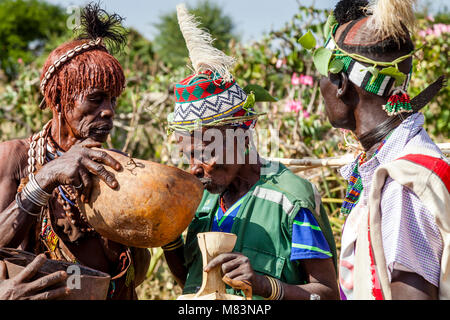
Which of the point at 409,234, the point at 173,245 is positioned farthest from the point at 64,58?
the point at 409,234

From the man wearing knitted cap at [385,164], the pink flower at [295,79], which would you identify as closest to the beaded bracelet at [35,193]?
the man wearing knitted cap at [385,164]

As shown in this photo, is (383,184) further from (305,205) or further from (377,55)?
(305,205)

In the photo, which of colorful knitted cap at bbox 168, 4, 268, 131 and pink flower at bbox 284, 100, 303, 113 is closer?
colorful knitted cap at bbox 168, 4, 268, 131

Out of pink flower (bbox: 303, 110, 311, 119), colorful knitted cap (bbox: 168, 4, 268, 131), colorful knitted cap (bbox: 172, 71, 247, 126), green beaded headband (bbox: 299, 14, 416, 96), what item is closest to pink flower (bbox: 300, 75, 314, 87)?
pink flower (bbox: 303, 110, 311, 119)

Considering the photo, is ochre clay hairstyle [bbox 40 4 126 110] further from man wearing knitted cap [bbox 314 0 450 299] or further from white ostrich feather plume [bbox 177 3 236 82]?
man wearing knitted cap [bbox 314 0 450 299]

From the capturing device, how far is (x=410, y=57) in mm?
2068

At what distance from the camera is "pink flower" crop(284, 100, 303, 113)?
5997mm

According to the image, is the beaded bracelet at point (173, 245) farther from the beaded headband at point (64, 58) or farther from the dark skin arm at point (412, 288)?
the dark skin arm at point (412, 288)

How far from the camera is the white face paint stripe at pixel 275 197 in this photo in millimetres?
2572

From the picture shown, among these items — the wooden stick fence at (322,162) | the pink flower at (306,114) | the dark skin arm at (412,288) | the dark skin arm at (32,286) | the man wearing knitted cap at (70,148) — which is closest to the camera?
the dark skin arm at (412,288)

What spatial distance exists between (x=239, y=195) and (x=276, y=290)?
0.65 m

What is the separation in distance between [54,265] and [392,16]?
1718 millimetres

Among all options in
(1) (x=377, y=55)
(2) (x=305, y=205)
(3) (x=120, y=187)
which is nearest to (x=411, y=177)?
(1) (x=377, y=55)

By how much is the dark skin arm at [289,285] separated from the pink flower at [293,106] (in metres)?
3.63
